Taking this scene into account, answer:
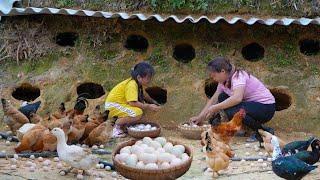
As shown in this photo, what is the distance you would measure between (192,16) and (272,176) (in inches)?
167

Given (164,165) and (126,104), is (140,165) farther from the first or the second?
(126,104)

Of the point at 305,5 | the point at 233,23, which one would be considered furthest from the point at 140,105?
the point at 305,5

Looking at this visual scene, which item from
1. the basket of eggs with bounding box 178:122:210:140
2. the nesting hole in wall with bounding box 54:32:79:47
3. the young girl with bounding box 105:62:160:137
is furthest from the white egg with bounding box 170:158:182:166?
the nesting hole in wall with bounding box 54:32:79:47

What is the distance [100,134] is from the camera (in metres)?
8.20

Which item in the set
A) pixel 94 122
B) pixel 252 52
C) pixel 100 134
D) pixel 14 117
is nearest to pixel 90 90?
pixel 94 122

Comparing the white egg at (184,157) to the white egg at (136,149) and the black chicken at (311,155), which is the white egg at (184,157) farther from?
the black chicken at (311,155)

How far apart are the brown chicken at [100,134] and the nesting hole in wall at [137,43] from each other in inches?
114

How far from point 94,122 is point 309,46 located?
15.0 feet

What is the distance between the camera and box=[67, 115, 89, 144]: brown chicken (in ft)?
26.3

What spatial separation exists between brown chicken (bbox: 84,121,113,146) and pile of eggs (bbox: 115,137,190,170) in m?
1.54

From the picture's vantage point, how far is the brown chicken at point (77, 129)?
8023 mm

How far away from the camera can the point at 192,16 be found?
10461 mm

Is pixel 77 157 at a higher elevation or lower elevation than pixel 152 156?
lower

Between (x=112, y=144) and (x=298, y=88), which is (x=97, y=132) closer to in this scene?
(x=112, y=144)
